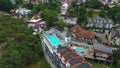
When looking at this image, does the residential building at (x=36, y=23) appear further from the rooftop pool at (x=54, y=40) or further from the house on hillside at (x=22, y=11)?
the rooftop pool at (x=54, y=40)

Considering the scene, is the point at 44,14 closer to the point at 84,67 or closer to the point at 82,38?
the point at 82,38

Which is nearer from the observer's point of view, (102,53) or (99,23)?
(102,53)

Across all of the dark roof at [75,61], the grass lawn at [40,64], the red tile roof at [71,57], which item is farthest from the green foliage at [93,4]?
the dark roof at [75,61]

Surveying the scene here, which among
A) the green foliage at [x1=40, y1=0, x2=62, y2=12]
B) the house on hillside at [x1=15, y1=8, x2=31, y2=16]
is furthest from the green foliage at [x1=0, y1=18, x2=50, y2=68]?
the green foliage at [x1=40, y1=0, x2=62, y2=12]

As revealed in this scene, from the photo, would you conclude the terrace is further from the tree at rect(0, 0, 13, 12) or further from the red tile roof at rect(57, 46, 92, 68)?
the tree at rect(0, 0, 13, 12)

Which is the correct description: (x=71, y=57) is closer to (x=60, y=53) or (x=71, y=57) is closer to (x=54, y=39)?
(x=60, y=53)

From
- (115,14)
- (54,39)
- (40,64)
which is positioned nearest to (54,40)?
(54,39)

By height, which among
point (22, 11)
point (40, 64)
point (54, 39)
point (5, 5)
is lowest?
point (40, 64)
